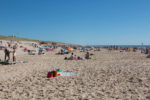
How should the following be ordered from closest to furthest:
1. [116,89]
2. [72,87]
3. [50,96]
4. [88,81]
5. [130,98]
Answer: [130,98] < [50,96] < [116,89] < [72,87] < [88,81]

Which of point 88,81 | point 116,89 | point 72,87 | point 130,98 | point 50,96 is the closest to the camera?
point 130,98

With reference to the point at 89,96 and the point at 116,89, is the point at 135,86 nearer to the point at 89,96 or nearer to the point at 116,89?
the point at 116,89

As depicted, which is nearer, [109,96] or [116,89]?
[109,96]

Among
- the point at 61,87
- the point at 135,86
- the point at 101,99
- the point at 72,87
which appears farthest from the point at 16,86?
the point at 135,86

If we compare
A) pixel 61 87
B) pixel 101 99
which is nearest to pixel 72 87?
pixel 61 87

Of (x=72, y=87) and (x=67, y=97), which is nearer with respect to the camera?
(x=67, y=97)

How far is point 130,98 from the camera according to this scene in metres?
3.79

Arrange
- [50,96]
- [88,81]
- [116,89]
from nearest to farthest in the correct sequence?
[50,96]
[116,89]
[88,81]

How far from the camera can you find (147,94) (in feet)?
13.1

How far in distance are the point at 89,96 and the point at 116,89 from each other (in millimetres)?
1046

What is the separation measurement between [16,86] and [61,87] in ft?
5.40

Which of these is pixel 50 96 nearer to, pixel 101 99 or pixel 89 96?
pixel 89 96

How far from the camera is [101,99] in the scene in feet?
12.5

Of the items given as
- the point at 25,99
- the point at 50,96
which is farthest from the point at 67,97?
the point at 25,99
